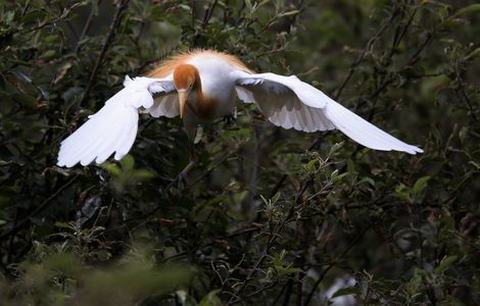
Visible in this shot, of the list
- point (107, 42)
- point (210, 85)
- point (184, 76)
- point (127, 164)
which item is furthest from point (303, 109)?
point (127, 164)

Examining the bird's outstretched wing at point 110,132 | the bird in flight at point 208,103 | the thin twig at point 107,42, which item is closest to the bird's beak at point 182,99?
the bird in flight at point 208,103

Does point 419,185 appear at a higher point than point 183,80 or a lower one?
lower

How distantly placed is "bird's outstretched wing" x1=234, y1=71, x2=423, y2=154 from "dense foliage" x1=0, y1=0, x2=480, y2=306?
0.12 metres

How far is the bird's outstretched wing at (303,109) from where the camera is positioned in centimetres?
294

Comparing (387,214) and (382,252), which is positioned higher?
(387,214)

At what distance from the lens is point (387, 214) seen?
355 centimetres

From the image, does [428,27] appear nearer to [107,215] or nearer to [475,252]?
[475,252]

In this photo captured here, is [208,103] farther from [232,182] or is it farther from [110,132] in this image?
[110,132]

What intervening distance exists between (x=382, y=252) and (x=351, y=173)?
2.22 m

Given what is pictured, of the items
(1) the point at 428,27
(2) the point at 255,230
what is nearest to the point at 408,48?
(1) the point at 428,27

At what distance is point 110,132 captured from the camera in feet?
8.88

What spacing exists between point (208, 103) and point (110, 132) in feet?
2.43

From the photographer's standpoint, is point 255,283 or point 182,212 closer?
point 255,283

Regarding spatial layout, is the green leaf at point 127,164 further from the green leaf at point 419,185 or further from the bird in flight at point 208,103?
the green leaf at point 419,185
